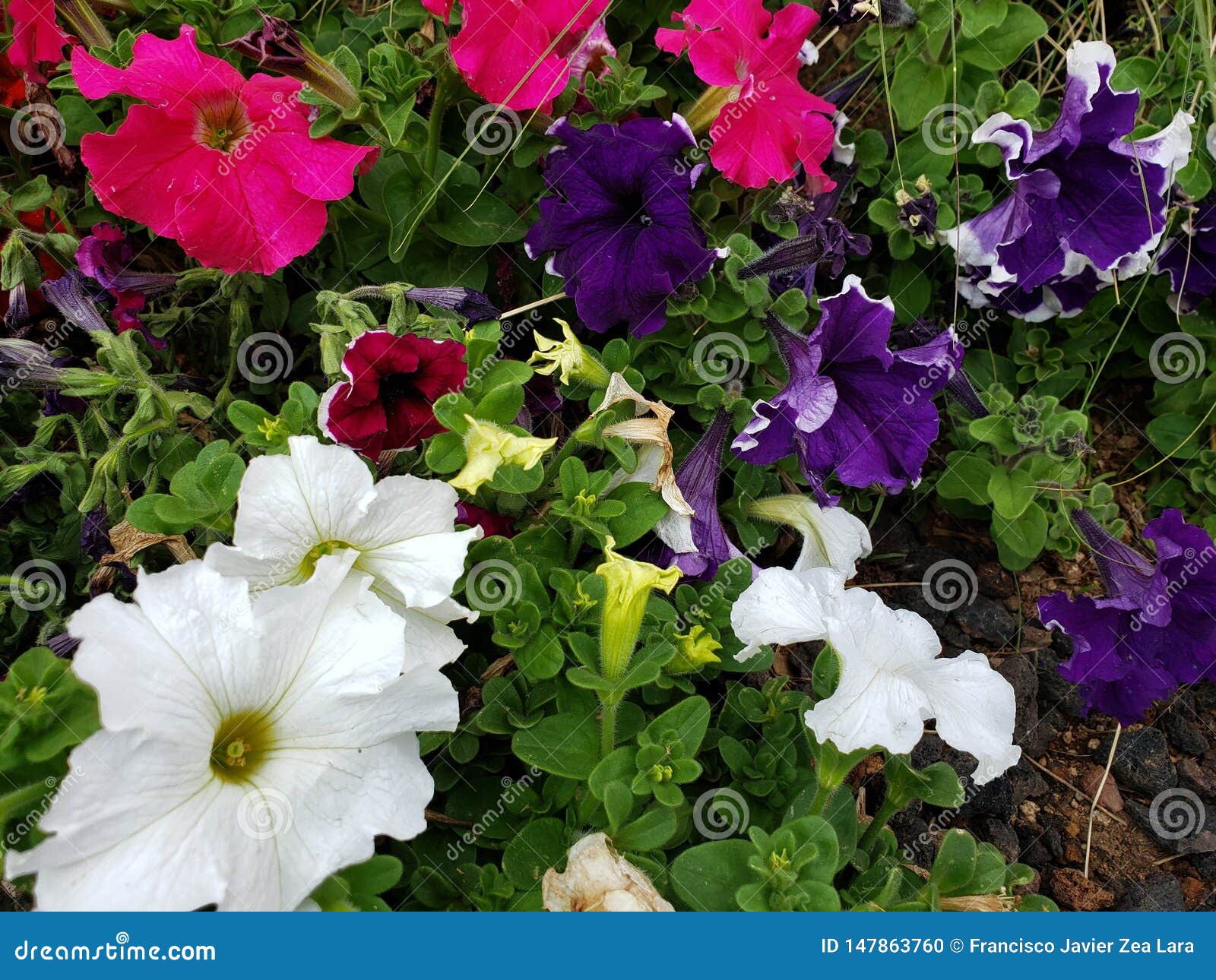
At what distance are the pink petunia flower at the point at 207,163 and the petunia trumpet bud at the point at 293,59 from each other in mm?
64

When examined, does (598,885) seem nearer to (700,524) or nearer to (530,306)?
(700,524)

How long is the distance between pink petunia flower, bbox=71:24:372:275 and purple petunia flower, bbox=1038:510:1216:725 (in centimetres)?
150

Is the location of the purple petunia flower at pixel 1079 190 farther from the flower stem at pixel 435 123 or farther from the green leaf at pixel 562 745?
the green leaf at pixel 562 745

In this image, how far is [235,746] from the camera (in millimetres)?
1279

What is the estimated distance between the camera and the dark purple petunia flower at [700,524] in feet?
5.75

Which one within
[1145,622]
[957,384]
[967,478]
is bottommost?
[1145,622]

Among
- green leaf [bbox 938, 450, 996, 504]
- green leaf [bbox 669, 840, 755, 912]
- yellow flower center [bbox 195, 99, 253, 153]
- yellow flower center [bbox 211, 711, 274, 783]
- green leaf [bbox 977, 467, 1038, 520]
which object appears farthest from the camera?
green leaf [bbox 938, 450, 996, 504]

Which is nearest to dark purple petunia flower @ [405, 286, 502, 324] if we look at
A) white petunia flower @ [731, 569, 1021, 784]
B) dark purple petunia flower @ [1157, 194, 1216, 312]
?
white petunia flower @ [731, 569, 1021, 784]

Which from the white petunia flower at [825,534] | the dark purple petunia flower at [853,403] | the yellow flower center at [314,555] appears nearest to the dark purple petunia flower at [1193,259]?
the dark purple petunia flower at [853,403]

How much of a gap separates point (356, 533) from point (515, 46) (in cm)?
93

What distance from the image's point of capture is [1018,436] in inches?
77.8

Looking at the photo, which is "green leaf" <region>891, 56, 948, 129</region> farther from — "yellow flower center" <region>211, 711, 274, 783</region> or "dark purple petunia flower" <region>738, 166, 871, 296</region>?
"yellow flower center" <region>211, 711, 274, 783</region>

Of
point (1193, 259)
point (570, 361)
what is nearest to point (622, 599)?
point (570, 361)

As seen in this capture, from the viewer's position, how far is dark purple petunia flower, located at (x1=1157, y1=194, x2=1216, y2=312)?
2234 mm
